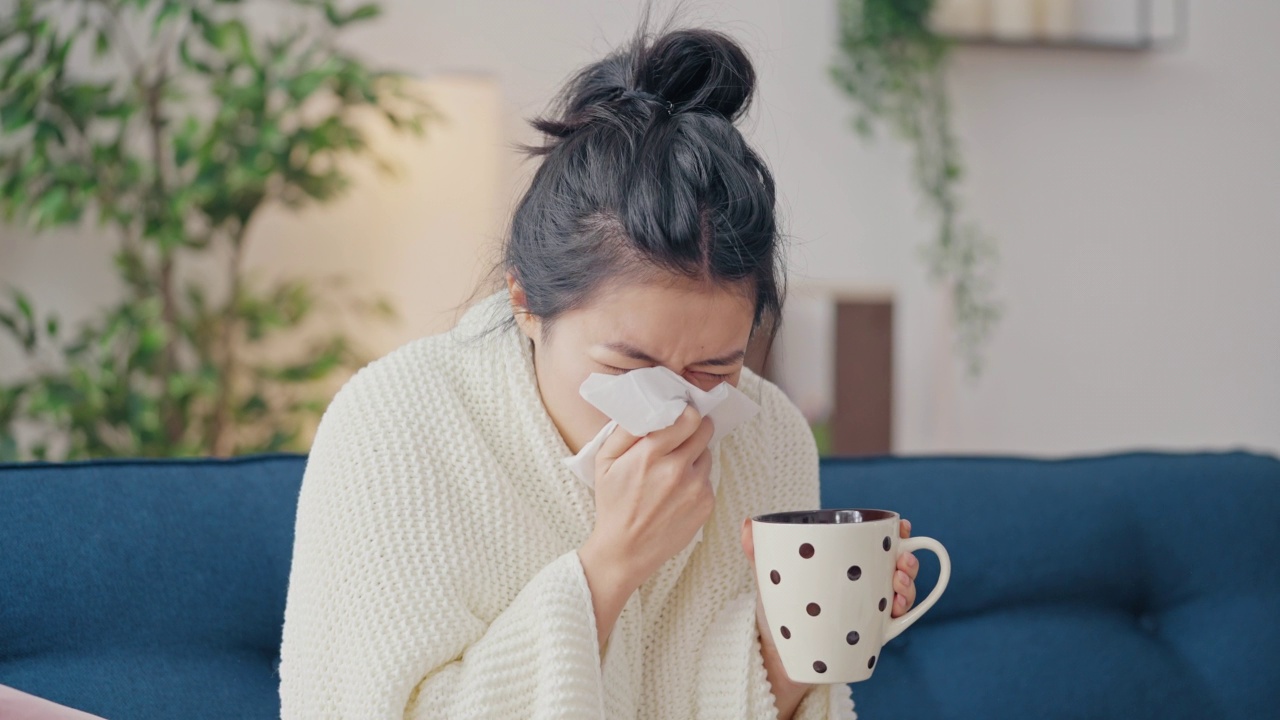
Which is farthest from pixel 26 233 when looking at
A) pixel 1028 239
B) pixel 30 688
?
pixel 1028 239

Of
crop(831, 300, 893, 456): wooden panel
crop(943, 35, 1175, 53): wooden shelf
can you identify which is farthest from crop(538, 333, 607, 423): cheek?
crop(943, 35, 1175, 53): wooden shelf

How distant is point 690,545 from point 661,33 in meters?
0.47

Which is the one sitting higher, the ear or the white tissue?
the ear

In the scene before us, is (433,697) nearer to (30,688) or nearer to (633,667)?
(633,667)

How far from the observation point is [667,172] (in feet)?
3.07

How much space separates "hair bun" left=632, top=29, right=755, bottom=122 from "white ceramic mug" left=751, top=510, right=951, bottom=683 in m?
0.41

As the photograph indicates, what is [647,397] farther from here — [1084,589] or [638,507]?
[1084,589]

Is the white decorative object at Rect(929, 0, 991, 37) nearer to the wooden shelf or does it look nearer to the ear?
the wooden shelf

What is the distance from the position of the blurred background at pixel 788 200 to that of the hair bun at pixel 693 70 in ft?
2.96

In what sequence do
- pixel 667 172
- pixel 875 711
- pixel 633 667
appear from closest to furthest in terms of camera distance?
1. pixel 667 172
2. pixel 633 667
3. pixel 875 711

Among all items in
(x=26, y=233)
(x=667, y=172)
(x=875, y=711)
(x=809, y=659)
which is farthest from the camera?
(x=26, y=233)

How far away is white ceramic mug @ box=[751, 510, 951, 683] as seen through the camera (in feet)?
2.59

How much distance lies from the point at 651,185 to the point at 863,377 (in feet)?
6.30

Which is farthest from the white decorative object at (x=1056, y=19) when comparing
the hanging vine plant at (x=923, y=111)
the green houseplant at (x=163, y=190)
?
the green houseplant at (x=163, y=190)
